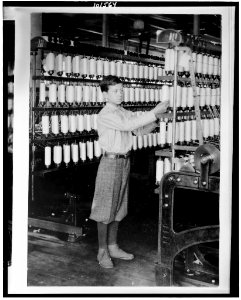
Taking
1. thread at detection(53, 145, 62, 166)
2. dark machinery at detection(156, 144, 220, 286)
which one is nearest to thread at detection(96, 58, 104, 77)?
thread at detection(53, 145, 62, 166)

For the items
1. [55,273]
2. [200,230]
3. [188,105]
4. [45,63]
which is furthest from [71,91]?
[200,230]

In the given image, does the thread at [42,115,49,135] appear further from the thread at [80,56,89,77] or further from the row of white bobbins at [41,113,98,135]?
the thread at [80,56,89,77]

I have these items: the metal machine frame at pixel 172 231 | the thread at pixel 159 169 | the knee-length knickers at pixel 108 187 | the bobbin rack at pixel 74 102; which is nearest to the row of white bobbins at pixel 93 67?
the bobbin rack at pixel 74 102

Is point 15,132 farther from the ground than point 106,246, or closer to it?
farther from the ground

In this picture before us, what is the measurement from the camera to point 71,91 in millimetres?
4098

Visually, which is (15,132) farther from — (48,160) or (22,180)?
(48,160)

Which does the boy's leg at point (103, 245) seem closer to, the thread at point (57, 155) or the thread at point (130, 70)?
the thread at point (57, 155)

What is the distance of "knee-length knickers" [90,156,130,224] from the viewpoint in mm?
3068

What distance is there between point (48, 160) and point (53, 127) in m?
0.31

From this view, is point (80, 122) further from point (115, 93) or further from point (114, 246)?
point (114, 246)

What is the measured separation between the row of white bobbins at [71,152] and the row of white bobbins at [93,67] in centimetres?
70

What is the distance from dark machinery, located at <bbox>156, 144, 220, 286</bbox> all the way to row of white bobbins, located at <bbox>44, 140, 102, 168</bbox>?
1662 millimetres

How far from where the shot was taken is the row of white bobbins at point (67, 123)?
3934mm

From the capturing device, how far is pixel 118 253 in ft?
10.4
